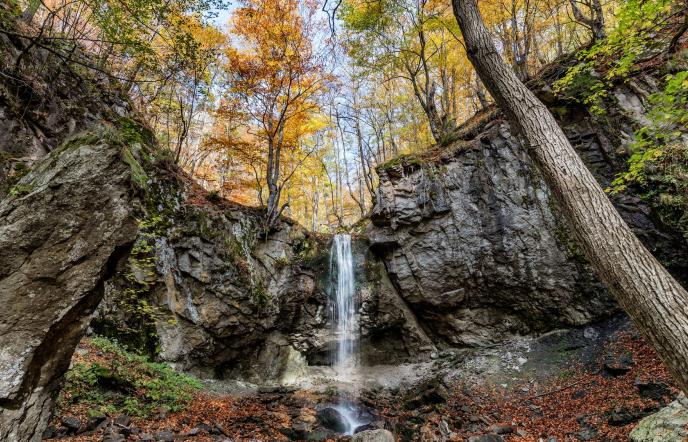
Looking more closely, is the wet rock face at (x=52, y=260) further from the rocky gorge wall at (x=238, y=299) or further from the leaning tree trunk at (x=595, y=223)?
the rocky gorge wall at (x=238, y=299)

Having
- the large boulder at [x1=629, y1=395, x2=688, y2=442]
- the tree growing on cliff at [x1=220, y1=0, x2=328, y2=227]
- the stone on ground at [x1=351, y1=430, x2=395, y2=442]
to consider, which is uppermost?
the tree growing on cliff at [x1=220, y1=0, x2=328, y2=227]

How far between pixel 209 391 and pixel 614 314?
11328 mm

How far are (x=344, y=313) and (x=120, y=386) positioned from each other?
24.8 ft

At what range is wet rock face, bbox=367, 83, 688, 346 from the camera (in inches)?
384

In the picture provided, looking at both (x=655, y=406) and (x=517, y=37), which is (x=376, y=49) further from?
(x=655, y=406)

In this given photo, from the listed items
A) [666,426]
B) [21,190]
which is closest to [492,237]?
[666,426]

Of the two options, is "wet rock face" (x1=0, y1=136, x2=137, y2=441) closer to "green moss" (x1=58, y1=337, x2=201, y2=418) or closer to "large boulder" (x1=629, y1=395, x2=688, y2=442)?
"green moss" (x1=58, y1=337, x2=201, y2=418)

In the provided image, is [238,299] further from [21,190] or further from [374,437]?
[21,190]

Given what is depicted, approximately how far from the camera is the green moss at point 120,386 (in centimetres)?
517

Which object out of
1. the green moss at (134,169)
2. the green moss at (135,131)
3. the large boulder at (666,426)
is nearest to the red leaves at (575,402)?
the large boulder at (666,426)

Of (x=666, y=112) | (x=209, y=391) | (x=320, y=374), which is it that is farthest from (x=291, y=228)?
(x=666, y=112)

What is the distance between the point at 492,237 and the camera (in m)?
11.0

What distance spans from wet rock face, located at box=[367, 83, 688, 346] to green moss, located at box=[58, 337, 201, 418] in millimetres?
7574

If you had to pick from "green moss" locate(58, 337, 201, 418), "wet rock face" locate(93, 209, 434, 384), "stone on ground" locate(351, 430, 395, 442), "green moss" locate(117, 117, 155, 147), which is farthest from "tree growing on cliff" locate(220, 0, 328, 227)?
"stone on ground" locate(351, 430, 395, 442)
